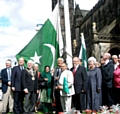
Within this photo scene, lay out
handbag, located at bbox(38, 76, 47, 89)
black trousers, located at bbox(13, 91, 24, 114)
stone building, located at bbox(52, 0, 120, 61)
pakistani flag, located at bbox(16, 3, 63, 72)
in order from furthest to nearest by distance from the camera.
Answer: stone building, located at bbox(52, 0, 120, 61) → handbag, located at bbox(38, 76, 47, 89) → pakistani flag, located at bbox(16, 3, 63, 72) → black trousers, located at bbox(13, 91, 24, 114)

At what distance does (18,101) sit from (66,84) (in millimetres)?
2074

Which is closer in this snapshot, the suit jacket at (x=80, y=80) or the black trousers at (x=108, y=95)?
the suit jacket at (x=80, y=80)

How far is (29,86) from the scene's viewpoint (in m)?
8.02

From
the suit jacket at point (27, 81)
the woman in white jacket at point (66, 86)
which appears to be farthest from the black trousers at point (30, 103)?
the woman in white jacket at point (66, 86)

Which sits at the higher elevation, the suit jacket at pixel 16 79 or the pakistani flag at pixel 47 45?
the pakistani flag at pixel 47 45

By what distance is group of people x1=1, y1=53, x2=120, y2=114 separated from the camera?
294 inches

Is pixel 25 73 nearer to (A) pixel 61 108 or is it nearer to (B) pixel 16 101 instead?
(B) pixel 16 101

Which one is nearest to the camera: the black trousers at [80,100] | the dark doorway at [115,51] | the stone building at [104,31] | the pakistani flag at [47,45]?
the black trousers at [80,100]

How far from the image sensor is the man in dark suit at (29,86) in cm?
795

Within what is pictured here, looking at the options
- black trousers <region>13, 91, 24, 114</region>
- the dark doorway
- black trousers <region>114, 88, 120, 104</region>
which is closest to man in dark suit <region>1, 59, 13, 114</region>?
black trousers <region>13, 91, 24, 114</region>

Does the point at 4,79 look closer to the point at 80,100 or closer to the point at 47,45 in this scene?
the point at 47,45

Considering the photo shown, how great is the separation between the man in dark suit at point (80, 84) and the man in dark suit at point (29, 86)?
1333mm

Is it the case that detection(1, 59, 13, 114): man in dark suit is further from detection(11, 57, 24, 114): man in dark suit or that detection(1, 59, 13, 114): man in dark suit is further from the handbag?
the handbag

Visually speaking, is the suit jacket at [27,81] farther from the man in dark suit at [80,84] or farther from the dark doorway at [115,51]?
→ the dark doorway at [115,51]
